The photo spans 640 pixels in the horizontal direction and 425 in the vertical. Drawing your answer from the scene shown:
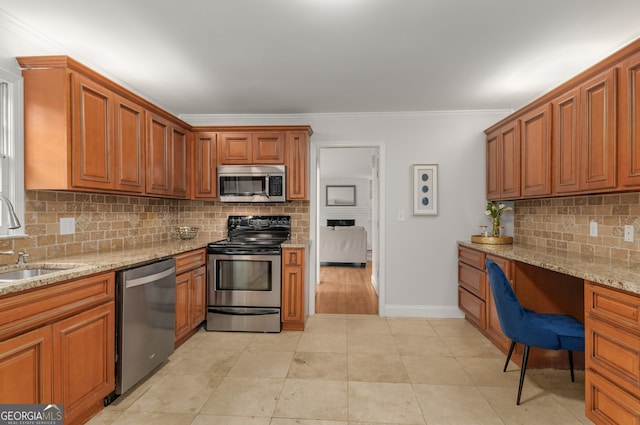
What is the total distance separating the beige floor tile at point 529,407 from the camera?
192cm

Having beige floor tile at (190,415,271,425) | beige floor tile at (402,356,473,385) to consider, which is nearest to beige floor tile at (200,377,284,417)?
beige floor tile at (190,415,271,425)

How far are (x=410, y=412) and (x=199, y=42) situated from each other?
9.06 feet

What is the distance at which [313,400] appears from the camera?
2.12 m

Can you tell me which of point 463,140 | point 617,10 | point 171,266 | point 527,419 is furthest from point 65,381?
point 463,140

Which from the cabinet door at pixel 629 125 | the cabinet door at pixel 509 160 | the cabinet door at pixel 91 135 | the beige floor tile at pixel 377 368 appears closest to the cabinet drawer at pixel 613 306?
the cabinet door at pixel 629 125

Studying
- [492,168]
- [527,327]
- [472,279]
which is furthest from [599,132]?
[472,279]

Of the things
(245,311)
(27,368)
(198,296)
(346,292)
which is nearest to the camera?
(27,368)

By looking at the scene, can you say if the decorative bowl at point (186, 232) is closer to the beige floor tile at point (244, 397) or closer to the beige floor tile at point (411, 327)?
the beige floor tile at point (244, 397)

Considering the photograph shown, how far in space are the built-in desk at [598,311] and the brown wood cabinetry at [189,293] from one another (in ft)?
8.76

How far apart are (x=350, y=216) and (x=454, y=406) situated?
8.75 m

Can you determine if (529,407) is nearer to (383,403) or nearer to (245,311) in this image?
(383,403)

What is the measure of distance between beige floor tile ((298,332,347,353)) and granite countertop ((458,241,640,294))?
1551mm

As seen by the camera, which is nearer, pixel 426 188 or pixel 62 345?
pixel 62 345

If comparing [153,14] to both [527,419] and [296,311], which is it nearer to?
[296,311]
